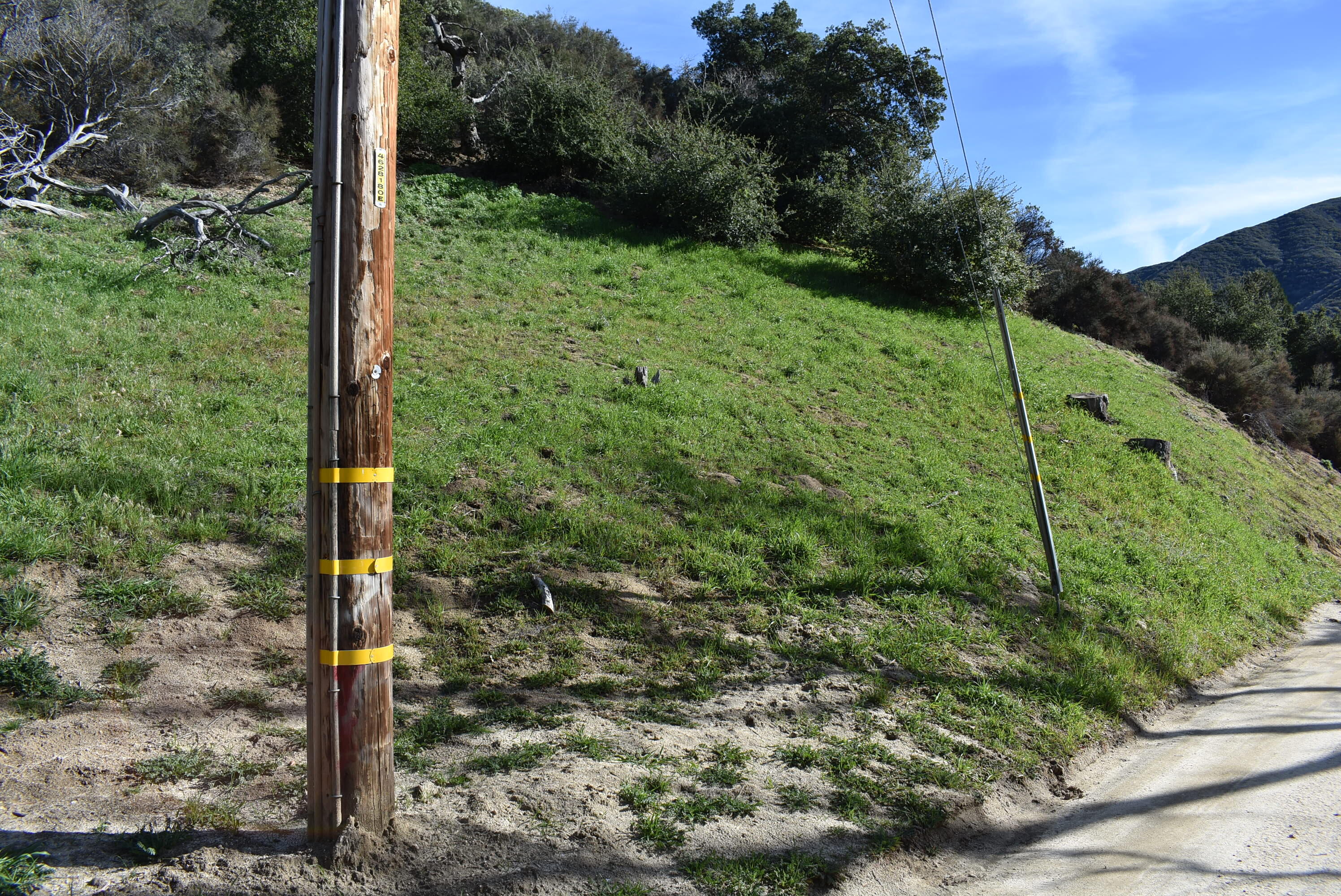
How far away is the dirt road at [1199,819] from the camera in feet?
12.8

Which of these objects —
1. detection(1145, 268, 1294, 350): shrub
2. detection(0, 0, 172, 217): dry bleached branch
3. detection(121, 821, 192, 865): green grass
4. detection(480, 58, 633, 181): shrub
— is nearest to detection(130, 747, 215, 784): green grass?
detection(121, 821, 192, 865): green grass

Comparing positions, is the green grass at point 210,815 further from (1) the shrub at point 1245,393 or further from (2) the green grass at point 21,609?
(1) the shrub at point 1245,393

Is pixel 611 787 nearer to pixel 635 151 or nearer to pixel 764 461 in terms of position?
pixel 764 461

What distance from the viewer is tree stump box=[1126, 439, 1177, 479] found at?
1270 centimetres

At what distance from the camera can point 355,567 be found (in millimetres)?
3275

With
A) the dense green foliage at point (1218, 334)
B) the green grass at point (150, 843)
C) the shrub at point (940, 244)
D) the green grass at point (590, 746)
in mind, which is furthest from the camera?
the dense green foliage at point (1218, 334)

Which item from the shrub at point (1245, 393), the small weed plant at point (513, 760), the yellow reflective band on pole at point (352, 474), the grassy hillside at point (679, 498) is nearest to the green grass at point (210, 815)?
the grassy hillside at point (679, 498)

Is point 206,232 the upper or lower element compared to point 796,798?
upper

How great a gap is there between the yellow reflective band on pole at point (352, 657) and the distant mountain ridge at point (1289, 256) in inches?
2883

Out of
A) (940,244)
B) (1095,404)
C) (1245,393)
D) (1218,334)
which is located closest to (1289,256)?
(1218,334)

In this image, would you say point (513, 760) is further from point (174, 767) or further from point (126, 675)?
point (126, 675)

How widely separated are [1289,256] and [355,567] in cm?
9212

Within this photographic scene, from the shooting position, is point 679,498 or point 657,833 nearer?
point 657,833

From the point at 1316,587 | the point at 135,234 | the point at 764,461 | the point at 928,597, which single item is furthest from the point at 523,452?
the point at 1316,587
